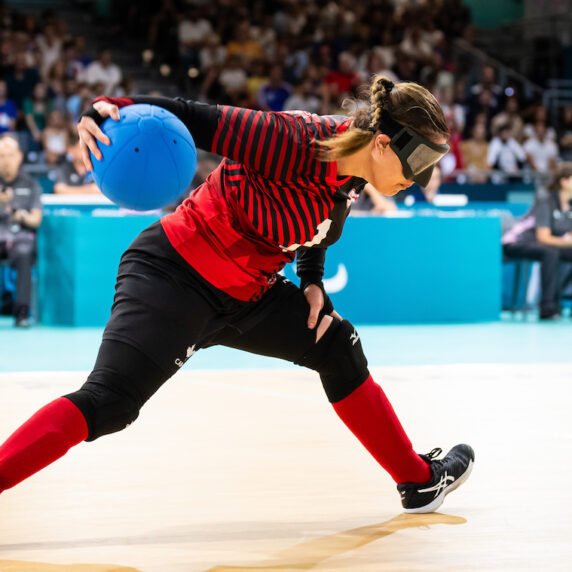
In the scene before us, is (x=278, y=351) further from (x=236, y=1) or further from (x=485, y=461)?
(x=236, y=1)

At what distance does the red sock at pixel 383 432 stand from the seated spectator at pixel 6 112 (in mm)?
10805

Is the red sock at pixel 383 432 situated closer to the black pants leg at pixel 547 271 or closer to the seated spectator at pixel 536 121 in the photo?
the black pants leg at pixel 547 271

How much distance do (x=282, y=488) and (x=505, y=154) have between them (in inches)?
514

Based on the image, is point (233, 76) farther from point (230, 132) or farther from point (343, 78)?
point (230, 132)

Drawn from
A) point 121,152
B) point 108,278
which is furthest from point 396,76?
point 121,152

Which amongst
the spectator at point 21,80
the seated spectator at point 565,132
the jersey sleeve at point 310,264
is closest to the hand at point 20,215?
the spectator at point 21,80

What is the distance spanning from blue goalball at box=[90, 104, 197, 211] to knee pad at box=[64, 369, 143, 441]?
54 centimetres

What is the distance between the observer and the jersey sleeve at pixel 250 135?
296cm

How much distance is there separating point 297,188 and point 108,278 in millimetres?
6625

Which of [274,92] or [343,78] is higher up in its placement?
[343,78]

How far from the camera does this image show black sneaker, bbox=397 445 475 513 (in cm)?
337

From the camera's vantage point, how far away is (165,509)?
3.36 metres

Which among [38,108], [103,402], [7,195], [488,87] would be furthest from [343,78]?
[103,402]

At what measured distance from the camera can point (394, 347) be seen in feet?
27.3
